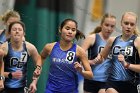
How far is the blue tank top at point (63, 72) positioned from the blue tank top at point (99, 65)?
4.07ft

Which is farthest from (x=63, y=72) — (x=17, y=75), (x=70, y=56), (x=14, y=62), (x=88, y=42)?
(x=88, y=42)

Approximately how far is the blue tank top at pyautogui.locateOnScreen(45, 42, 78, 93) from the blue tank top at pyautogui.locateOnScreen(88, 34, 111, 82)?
1241 mm

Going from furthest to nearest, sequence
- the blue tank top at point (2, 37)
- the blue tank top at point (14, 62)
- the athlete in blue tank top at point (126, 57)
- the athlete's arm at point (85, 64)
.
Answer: the blue tank top at point (2, 37)
the blue tank top at point (14, 62)
the athlete in blue tank top at point (126, 57)
the athlete's arm at point (85, 64)

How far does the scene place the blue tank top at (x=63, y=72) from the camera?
6.59 m

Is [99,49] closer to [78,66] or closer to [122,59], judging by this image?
[122,59]

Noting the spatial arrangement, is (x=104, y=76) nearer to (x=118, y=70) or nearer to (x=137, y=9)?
(x=118, y=70)

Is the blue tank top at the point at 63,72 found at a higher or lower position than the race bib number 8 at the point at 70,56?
lower

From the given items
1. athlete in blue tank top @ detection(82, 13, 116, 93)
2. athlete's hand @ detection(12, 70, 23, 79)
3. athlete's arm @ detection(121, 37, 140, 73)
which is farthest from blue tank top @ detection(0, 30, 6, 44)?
athlete's arm @ detection(121, 37, 140, 73)

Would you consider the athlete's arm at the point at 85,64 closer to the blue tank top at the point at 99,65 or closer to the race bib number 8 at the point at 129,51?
the race bib number 8 at the point at 129,51

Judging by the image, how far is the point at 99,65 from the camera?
26.1 ft

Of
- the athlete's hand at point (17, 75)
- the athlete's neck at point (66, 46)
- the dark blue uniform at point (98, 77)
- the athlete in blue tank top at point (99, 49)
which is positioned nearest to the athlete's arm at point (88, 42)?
the athlete in blue tank top at point (99, 49)

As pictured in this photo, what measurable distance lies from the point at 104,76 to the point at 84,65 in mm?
1467

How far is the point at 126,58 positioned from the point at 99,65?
52.3 inches

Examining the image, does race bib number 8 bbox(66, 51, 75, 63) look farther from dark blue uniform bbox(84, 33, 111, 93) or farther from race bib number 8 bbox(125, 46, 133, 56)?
dark blue uniform bbox(84, 33, 111, 93)
